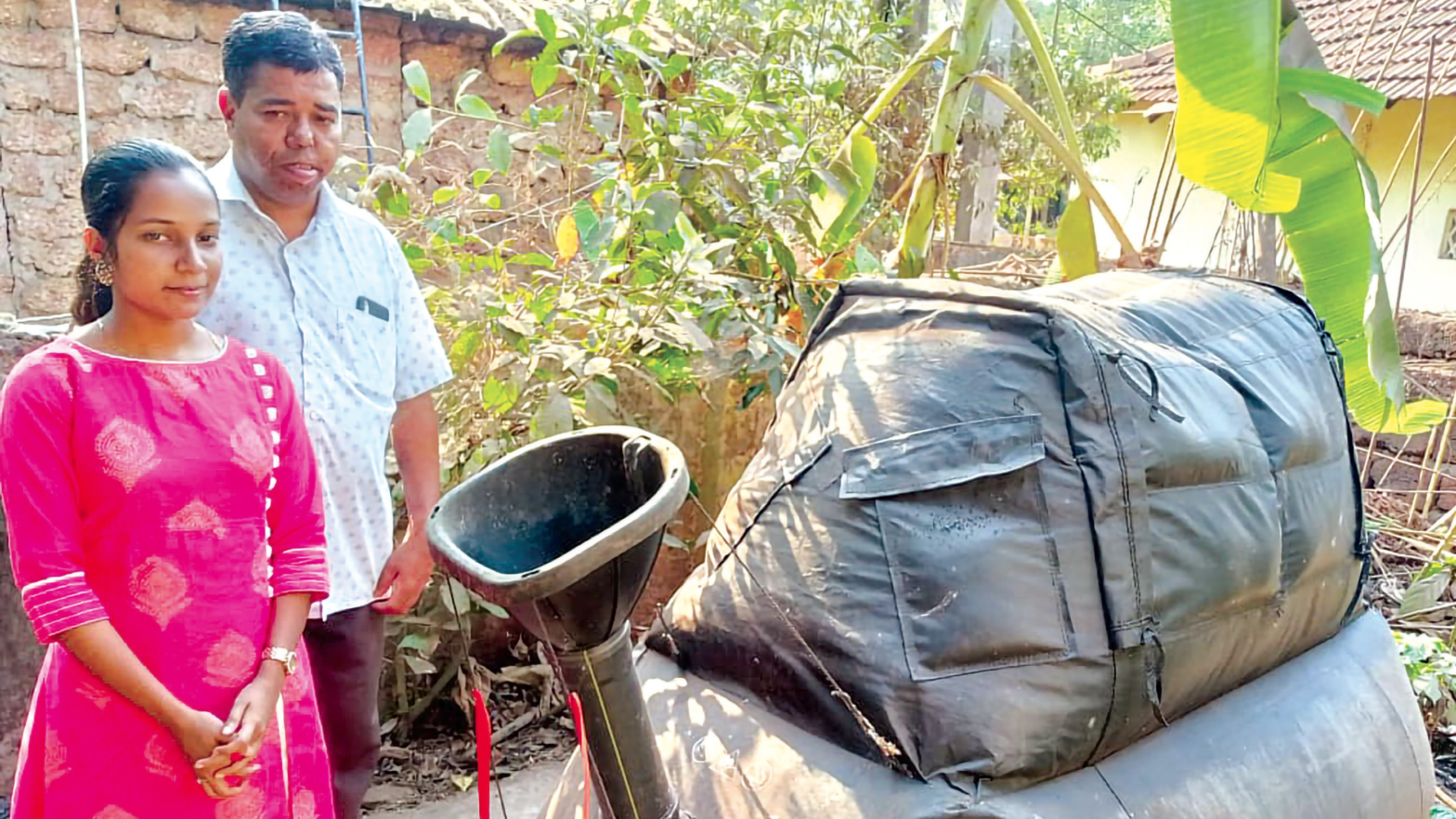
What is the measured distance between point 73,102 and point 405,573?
294cm

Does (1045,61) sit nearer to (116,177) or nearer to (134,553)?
(116,177)

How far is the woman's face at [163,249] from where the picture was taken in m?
1.25

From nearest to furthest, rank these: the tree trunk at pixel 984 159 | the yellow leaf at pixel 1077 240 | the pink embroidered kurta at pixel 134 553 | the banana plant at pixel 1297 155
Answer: the pink embroidered kurta at pixel 134 553, the banana plant at pixel 1297 155, the yellow leaf at pixel 1077 240, the tree trunk at pixel 984 159

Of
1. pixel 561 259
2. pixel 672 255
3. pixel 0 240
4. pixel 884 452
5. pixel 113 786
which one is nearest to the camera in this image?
pixel 113 786

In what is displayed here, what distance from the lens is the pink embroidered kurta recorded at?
1172 millimetres

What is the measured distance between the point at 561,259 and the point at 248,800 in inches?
66.4

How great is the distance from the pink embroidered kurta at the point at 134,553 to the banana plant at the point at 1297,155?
1587 mm

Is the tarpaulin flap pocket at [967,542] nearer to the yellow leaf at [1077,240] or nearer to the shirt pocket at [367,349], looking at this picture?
the shirt pocket at [367,349]

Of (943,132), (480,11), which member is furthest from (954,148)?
(480,11)

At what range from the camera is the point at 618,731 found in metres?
1.03

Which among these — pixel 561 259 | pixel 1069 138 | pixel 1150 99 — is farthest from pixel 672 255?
pixel 1150 99

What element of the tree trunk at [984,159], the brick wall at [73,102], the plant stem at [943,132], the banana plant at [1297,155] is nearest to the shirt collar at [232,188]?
the plant stem at [943,132]

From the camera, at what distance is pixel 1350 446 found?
1.90 m

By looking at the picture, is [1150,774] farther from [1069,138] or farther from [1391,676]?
[1069,138]
